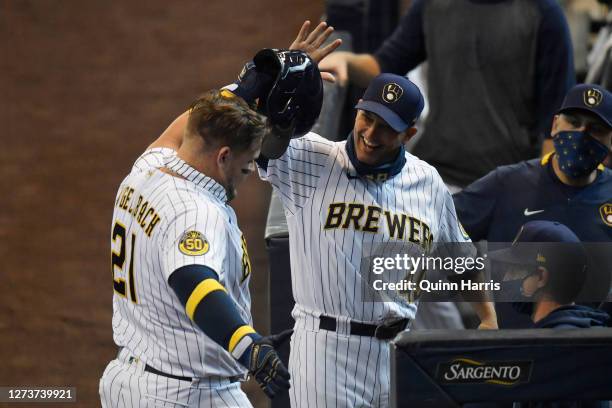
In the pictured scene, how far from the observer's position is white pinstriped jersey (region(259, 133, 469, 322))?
12.5ft

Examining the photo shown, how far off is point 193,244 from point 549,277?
119 centimetres

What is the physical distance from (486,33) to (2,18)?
5.20m

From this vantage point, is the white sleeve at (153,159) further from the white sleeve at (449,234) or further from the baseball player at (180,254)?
the white sleeve at (449,234)

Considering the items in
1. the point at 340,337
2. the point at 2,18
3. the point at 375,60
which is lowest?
the point at 340,337

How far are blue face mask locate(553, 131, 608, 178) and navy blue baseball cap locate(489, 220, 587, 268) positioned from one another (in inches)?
24.6

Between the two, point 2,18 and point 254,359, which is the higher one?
point 2,18

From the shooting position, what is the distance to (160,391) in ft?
11.3

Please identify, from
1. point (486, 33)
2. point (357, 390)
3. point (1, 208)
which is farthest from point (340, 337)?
point (1, 208)

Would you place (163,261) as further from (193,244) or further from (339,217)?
(339,217)

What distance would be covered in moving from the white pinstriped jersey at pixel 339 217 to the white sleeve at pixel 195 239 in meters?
0.55

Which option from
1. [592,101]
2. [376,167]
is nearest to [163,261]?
[376,167]

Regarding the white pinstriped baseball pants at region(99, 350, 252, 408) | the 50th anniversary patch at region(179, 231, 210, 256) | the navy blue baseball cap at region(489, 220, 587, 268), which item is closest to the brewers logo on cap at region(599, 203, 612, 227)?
the navy blue baseball cap at region(489, 220, 587, 268)

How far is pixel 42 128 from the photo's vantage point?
8.24 metres

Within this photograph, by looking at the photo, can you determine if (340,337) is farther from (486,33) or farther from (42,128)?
(42,128)
